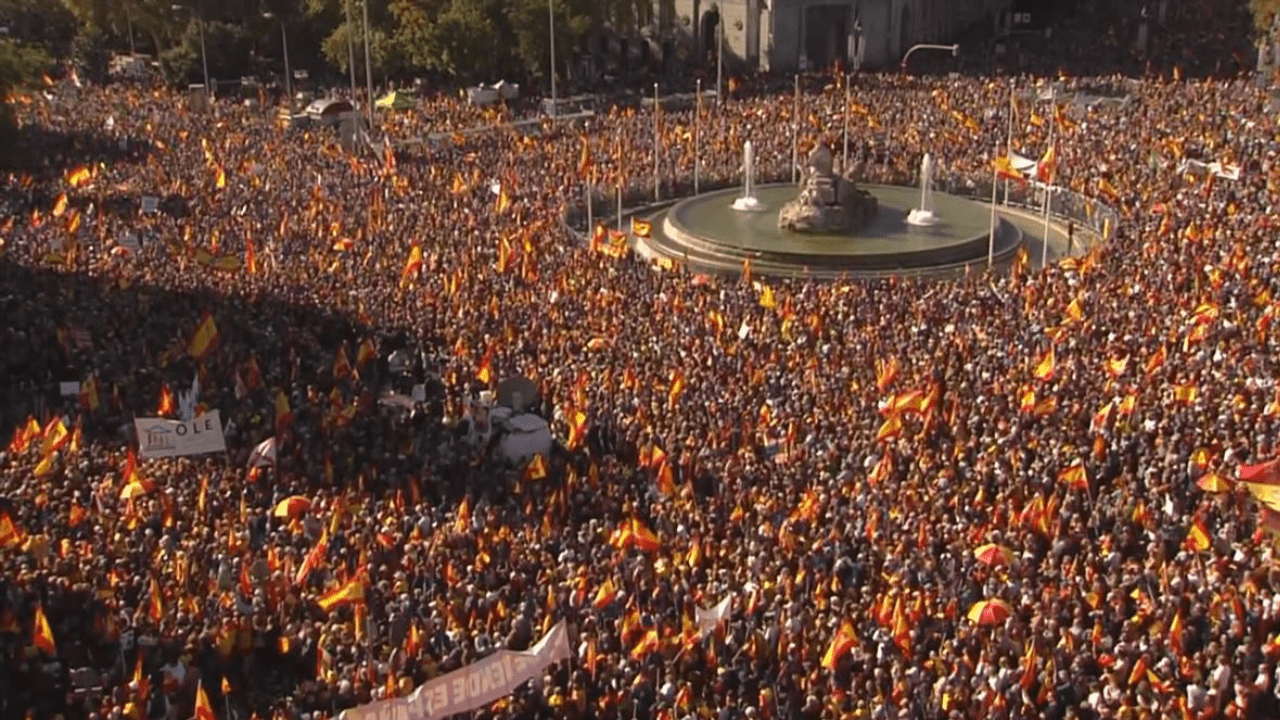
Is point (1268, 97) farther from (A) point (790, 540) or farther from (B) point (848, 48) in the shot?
(A) point (790, 540)

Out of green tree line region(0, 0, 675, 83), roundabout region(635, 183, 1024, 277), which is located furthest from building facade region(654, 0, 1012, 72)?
roundabout region(635, 183, 1024, 277)

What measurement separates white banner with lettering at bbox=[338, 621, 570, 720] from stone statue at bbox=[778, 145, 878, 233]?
22.9 m

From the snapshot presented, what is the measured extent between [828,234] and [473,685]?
939 inches

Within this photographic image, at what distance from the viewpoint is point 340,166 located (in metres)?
42.3

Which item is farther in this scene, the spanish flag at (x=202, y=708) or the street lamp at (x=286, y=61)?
the street lamp at (x=286, y=61)

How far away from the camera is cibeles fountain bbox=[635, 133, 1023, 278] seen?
34188mm

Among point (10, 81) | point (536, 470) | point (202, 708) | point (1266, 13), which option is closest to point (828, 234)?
point (536, 470)

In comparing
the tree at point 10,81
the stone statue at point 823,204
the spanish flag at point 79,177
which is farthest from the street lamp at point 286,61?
the stone statue at point 823,204

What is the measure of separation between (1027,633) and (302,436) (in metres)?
10.8

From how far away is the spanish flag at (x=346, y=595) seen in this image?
15.9 metres

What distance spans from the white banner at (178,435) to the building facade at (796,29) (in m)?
46.6

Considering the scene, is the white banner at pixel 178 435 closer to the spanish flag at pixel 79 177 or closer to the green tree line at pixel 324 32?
the spanish flag at pixel 79 177

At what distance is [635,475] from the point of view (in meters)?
20.9

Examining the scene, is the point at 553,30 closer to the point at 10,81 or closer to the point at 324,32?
the point at 324,32
